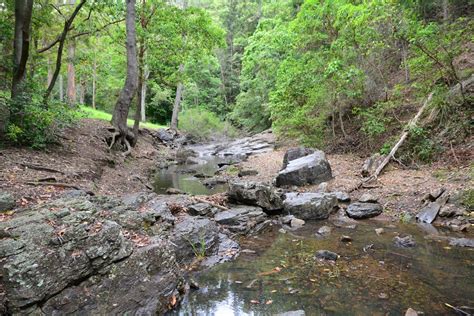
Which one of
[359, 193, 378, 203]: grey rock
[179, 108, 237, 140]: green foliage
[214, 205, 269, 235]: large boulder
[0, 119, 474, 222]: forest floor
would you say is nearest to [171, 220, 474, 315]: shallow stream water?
[214, 205, 269, 235]: large boulder

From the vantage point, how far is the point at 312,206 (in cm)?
823

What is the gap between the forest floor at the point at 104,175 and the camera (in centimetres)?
684

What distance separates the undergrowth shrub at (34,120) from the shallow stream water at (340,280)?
243 inches

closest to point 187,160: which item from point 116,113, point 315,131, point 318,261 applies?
point 116,113

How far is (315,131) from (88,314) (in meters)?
13.8

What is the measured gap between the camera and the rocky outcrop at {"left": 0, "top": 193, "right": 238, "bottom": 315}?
351cm

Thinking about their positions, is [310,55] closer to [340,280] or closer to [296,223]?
[296,223]

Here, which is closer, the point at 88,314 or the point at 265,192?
the point at 88,314

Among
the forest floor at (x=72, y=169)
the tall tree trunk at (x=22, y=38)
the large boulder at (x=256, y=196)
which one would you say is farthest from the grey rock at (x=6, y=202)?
the large boulder at (x=256, y=196)

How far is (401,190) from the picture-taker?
8.88 meters

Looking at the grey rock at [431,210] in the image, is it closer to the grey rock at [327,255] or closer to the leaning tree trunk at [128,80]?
the grey rock at [327,255]

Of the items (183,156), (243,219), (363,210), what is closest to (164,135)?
(183,156)

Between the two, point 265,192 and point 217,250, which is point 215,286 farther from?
point 265,192

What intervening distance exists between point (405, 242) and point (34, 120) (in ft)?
31.4
